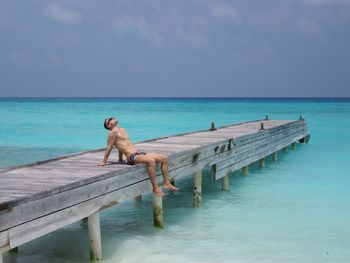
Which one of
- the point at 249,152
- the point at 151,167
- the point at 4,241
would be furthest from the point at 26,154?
the point at 4,241

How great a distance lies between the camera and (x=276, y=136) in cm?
1781

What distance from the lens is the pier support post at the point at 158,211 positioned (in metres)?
9.39

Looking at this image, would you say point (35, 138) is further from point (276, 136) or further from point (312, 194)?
point (312, 194)

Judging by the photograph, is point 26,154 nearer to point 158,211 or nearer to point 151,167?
point 158,211

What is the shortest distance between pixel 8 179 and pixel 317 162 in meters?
14.7

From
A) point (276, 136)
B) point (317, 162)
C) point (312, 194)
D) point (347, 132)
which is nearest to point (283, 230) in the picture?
point (312, 194)

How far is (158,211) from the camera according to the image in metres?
9.49

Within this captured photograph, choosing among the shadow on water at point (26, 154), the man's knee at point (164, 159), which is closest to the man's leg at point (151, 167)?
the man's knee at point (164, 159)

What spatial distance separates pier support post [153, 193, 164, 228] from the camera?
9.39 metres

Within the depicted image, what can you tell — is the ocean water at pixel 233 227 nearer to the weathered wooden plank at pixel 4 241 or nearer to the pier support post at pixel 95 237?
the pier support post at pixel 95 237

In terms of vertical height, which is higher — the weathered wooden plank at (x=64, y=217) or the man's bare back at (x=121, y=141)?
the man's bare back at (x=121, y=141)

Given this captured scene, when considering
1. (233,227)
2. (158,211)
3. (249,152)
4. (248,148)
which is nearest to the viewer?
(158,211)

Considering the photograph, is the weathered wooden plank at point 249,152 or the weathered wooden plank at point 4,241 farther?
the weathered wooden plank at point 249,152

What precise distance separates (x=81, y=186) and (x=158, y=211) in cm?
298
